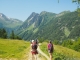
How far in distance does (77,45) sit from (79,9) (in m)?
136

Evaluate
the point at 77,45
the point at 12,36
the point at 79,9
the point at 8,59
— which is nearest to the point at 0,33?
the point at 12,36

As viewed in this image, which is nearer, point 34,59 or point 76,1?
point 76,1

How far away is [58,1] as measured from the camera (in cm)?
2027

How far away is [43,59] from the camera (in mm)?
37344

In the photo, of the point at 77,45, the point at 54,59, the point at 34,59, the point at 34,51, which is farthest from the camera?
the point at 77,45

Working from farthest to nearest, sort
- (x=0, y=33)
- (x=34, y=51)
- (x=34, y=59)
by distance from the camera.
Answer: (x=0, y=33) → (x=34, y=59) → (x=34, y=51)

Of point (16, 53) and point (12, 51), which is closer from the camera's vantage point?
point (16, 53)

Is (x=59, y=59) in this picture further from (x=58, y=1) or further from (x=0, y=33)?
(x=0, y=33)

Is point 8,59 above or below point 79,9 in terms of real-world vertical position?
below

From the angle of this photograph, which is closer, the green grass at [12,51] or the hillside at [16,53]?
the hillside at [16,53]

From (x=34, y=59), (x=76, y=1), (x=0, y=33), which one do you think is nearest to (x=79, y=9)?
(x=76, y=1)

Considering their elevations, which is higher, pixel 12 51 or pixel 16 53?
pixel 12 51

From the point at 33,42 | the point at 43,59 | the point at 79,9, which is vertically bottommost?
the point at 43,59

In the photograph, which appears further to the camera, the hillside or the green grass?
the green grass
